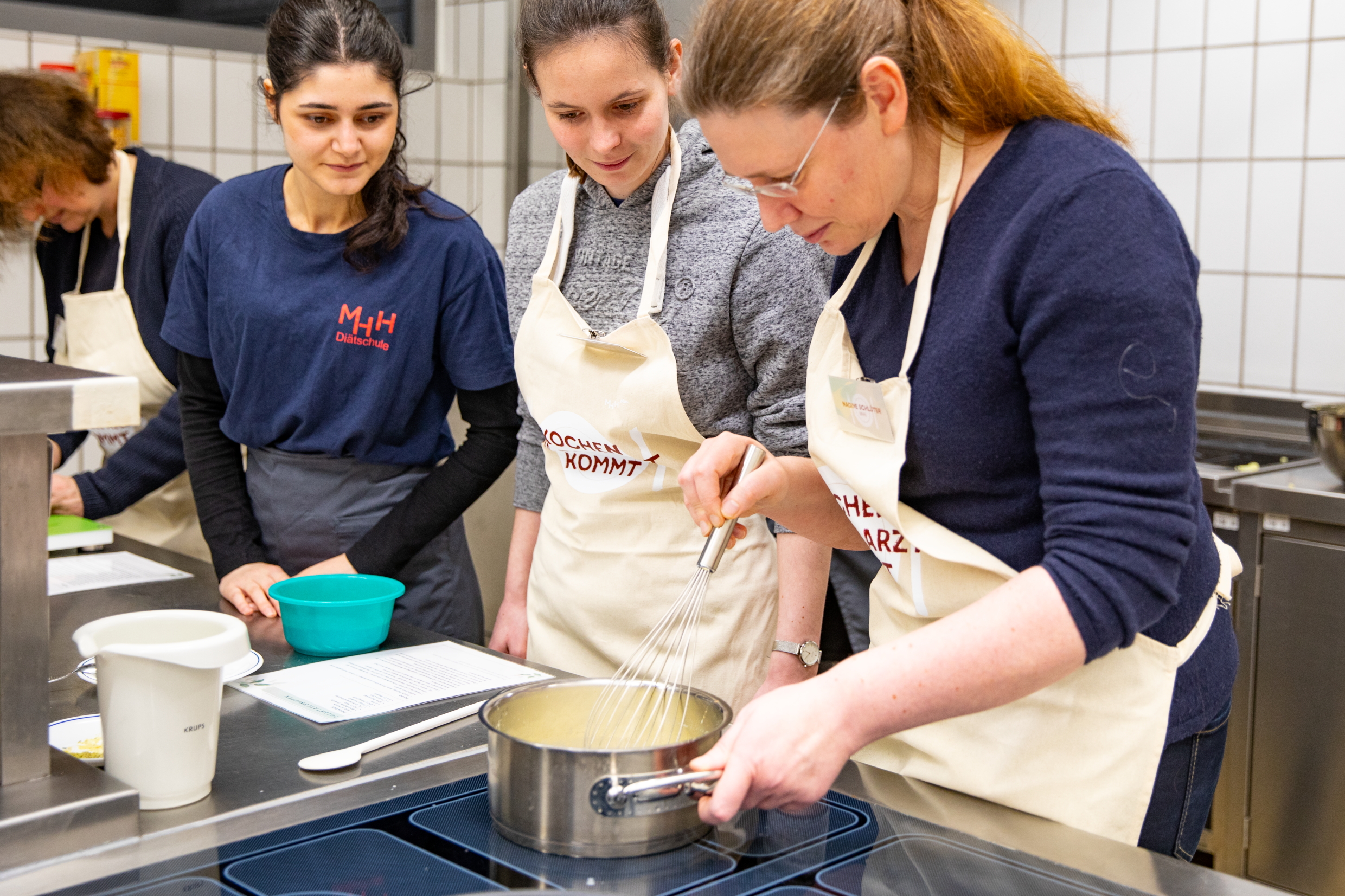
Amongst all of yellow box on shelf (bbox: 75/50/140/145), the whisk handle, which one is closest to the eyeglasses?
the whisk handle

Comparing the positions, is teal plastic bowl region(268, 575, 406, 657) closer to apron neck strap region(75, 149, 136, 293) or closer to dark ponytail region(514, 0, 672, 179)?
dark ponytail region(514, 0, 672, 179)

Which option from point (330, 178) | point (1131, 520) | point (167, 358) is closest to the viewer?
point (1131, 520)

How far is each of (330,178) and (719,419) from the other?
63cm

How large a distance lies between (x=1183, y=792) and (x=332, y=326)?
45.7 inches

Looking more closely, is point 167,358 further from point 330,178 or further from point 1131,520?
point 1131,520

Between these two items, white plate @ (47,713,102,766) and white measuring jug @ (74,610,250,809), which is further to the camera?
white plate @ (47,713,102,766)

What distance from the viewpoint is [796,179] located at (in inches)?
36.5

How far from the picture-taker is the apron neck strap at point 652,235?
143 centimetres

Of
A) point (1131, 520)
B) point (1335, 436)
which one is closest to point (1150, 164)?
point (1335, 436)

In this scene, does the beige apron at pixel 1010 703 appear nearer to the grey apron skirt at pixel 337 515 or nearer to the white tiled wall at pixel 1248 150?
the grey apron skirt at pixel 337 515

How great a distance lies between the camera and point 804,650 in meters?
1.39

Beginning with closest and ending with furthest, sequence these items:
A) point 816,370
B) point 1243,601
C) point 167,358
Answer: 1. point 816,370
2. point 167,358
3. point 1243,601

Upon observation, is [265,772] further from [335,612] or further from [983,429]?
[983,429]

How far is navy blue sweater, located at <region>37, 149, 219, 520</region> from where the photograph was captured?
1.98 meters
